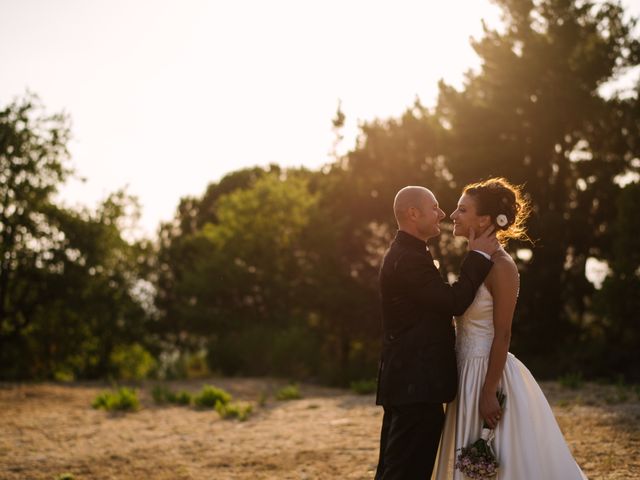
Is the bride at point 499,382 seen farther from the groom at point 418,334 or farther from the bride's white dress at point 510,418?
the groom at point 418,334

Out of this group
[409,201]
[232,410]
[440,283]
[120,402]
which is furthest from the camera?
[120,402]

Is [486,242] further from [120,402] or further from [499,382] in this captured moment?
[120,402]

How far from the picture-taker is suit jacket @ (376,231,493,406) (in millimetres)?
3996

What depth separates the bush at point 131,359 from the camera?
28.5m

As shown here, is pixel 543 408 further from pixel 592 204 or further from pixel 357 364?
pixel 592 204

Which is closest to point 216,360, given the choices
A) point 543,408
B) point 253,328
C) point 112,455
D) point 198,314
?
point 253,328

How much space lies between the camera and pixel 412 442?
411 centimetres

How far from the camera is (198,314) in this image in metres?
26.2

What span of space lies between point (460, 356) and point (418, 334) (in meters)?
0.43

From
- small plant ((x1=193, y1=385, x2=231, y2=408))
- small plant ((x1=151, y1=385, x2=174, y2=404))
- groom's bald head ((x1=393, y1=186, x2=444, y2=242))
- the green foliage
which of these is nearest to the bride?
groom's bald head ((x1=393, y1=186, x2=444, y2=242))

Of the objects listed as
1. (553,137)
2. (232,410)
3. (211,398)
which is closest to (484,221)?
(232,410)

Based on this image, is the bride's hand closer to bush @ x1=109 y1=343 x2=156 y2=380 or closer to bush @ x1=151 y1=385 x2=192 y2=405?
bush @ x1=151 y1=385 x2=192 y2=405

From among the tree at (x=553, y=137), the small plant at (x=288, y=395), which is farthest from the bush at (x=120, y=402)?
the tree at (x=553, y=137)

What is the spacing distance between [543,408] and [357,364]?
16.8 m
